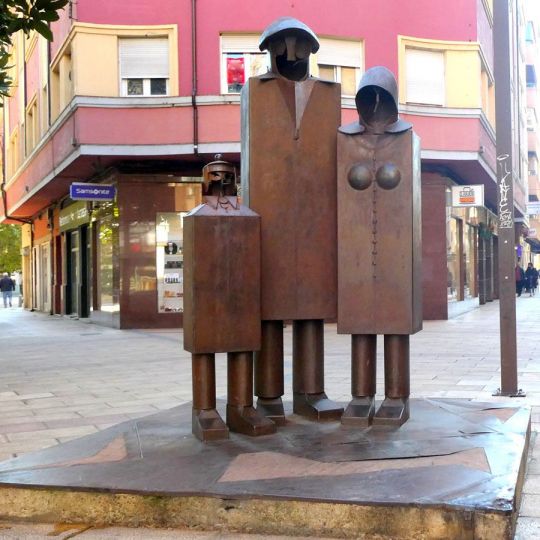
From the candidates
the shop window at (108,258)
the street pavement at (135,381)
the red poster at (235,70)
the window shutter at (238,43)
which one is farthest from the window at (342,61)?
the street pavement at (135,381)

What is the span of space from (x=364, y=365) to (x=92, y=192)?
14502 millimetres

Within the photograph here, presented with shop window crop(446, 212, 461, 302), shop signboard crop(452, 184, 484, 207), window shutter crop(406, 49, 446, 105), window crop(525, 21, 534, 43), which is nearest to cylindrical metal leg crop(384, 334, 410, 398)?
window shutter crop(406, 49, 446, 105)

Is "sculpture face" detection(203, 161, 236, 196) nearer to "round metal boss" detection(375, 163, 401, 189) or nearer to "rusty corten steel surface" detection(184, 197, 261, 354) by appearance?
"rusty corten steel surface" detection(184, 197, 261, 354)

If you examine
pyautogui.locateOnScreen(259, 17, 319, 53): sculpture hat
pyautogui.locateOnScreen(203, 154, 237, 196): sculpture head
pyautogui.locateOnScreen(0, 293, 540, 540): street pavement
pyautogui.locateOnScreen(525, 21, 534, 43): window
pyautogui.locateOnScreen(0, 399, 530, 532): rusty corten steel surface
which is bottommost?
pyautogui.locateOnScreen(0, 293, 540, 540): street pavement

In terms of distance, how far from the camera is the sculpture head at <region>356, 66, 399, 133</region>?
4863 mm

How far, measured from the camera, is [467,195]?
20.0 m

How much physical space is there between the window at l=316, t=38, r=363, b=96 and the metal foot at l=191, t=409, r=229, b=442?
14426mm

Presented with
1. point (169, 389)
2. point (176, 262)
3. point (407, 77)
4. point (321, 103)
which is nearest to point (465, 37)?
point (407, 77)

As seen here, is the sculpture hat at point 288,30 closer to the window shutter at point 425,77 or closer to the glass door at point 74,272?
the window shutter at point 425,77

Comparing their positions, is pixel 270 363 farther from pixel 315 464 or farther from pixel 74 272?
pixel 74 272

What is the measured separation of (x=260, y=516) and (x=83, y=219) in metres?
20.4

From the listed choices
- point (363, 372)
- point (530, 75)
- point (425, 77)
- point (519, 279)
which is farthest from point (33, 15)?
point (530, 75)

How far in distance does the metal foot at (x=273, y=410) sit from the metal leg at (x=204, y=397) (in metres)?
0.48

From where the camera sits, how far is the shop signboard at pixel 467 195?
→ 65.3 feet
